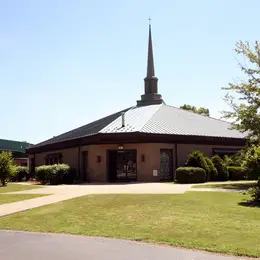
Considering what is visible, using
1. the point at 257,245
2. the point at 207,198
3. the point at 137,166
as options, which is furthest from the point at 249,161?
the point at 137,166

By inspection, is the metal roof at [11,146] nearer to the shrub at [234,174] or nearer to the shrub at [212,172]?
the shrub at [234,174]

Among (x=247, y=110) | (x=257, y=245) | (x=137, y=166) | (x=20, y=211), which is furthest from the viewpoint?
(x=137, y=166)

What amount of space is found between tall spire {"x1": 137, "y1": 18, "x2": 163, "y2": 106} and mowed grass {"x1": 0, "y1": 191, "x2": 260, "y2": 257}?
25.1 m

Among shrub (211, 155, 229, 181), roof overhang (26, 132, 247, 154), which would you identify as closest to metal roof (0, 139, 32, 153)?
roof overhang (26, 132, 247, 154)

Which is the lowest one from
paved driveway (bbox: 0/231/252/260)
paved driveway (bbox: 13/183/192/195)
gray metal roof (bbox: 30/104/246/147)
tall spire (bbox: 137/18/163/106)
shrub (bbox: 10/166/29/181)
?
A: paved driveway (bbox: 0/231/252/260)

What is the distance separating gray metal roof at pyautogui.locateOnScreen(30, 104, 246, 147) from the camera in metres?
27.3

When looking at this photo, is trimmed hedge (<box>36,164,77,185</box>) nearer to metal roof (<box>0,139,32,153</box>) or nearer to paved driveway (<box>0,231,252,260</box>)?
paved driveway (<box>0,231,252,260</box>)

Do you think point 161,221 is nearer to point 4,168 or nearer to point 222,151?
point 4,168

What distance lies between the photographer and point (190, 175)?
23.0 meters

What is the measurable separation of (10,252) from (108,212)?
4346 mm

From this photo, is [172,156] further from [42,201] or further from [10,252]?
[10,252]

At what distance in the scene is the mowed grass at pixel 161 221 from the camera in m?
7.23

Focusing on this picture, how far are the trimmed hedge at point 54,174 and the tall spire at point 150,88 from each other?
45.3 feet

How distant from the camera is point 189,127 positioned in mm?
29625
